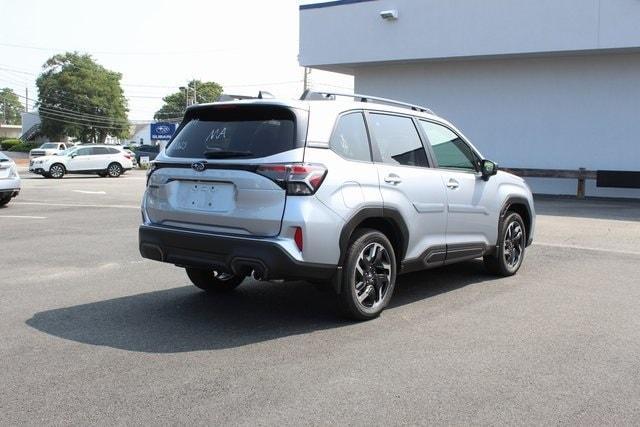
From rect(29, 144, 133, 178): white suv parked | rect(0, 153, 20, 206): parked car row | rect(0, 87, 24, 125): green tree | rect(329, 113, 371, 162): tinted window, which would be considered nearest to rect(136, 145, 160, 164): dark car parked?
rect(29, 144, 133, 178): white suv parked

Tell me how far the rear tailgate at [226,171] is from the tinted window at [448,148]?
1.96 m

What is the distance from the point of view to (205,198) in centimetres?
548

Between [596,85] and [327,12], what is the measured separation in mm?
9859

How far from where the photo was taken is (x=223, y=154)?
17.9 ft

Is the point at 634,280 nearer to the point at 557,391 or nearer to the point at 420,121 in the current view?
the point at 420,121

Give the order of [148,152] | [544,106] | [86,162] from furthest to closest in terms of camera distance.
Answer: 1. [148,152]
2. [86,162]
3. [544,106]

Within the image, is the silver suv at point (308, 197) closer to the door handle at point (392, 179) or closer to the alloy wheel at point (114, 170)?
the door handle at point (392, 179)

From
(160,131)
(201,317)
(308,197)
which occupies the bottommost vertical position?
(201,317)

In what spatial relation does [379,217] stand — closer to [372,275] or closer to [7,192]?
[372,275]

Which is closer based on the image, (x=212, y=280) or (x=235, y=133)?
(x=235, y=133)

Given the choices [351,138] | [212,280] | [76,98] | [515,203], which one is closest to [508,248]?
[515,203]

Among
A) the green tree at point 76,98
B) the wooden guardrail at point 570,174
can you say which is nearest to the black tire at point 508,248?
the wooden guardrail at point 570,174

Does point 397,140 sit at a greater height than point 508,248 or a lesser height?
greater

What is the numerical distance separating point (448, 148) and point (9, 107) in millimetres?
209690
